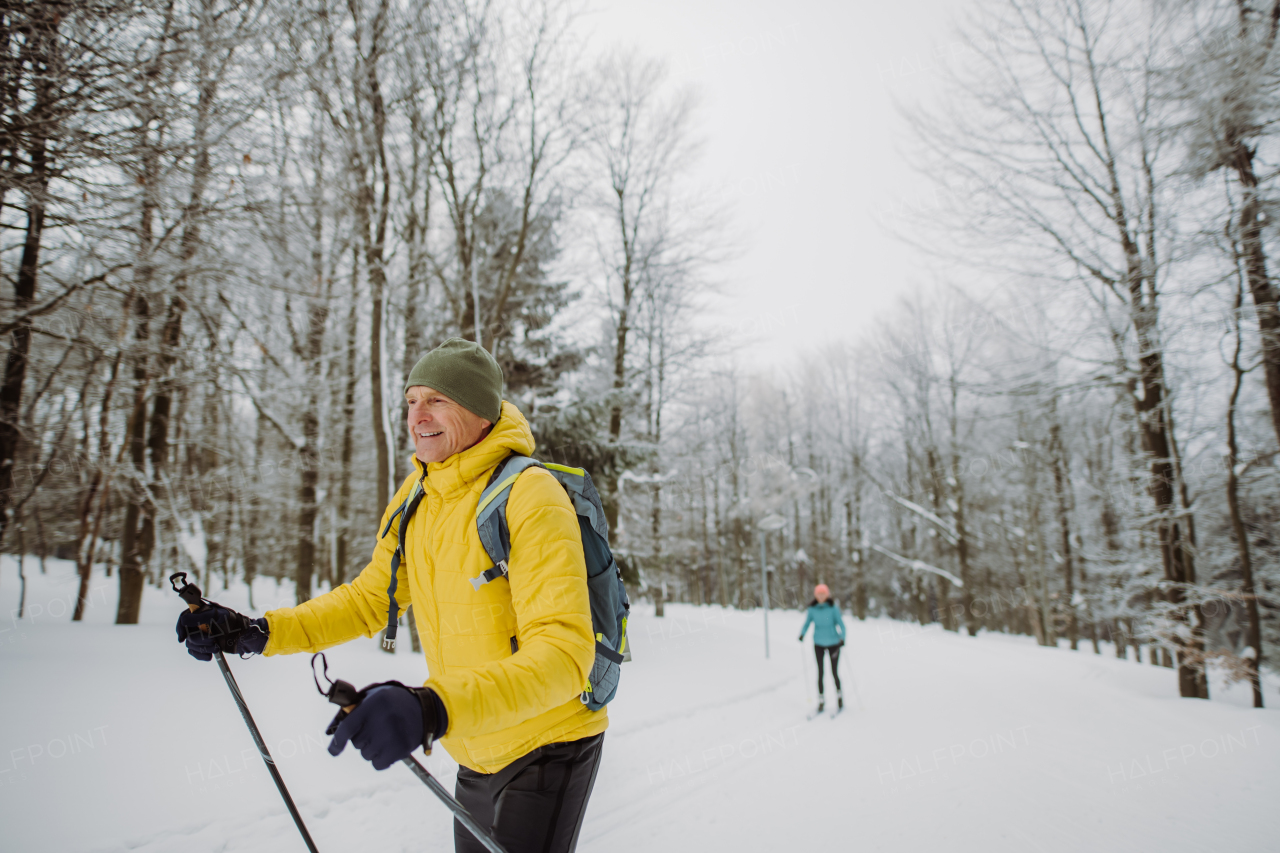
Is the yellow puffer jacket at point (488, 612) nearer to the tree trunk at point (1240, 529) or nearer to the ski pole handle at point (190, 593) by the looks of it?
the ski pole handle at point (190, 593)

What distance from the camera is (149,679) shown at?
561 cm

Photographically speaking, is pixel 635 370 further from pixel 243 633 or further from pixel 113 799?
pixel 243 633

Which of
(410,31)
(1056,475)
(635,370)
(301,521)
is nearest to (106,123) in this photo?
(410,31)

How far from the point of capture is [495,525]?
1650 millimetres

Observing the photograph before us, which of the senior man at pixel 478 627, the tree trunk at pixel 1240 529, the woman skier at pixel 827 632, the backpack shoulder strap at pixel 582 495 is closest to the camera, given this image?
the senior man at pixel 478 627

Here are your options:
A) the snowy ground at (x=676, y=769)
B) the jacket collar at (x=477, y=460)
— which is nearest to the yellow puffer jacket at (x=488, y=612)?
the jacket collar at (x=477, y=460)

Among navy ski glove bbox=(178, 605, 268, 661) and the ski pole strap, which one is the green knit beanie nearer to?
the ski pole strap

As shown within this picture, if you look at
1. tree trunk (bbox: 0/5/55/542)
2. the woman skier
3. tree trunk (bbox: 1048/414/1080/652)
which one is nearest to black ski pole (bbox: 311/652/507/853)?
tree trunk (bbox: 0/5/55/542)

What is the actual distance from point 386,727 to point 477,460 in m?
0.84

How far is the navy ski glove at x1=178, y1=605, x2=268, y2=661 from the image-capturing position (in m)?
1.84

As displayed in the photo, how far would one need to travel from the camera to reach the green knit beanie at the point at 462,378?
1.90 m

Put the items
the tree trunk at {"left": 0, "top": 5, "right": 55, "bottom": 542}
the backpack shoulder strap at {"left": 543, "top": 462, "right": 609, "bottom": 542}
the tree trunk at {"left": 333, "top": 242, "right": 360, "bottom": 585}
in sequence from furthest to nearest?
the tree trunk at {"left": 333, "top": 242, "right": 360, "bottom": 585}, the tree trunk at {"left": 0, "top": 5, "right": 55, "bottom": 542}, the backpack shoulder strap at {"left": 543, "top": 462, "right": 609, "bottom": 542}

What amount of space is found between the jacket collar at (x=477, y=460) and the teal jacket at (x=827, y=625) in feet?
24.8

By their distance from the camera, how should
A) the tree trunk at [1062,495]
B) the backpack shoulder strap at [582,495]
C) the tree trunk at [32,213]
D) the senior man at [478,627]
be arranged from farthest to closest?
the tree trunk at [1062,495]
the tree trunk at [32,213]
the backpack shoulder strap at [582,495]
the senior man at [478,627]
